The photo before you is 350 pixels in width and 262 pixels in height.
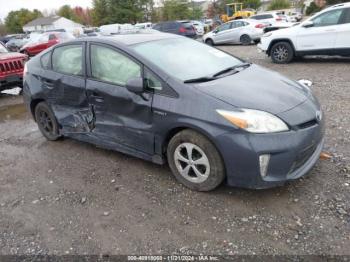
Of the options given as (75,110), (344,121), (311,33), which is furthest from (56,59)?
(311,33)

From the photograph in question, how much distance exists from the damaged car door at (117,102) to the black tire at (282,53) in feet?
25.4

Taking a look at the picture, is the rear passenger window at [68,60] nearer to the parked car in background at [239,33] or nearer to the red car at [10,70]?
the red car at [10,70]

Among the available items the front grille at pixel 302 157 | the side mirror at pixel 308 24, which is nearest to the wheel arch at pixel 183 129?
the front grille at pixel 302 157

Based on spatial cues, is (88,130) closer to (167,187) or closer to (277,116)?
(167,187)

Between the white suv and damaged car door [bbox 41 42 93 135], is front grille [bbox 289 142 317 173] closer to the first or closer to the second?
damaged car door [bbox 41 42 93 135]

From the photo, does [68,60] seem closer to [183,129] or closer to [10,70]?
[183,129]

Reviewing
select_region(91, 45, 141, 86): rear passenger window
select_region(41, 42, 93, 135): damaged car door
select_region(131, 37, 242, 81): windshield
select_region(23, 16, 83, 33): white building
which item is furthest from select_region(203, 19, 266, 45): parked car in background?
select_region(23, 16, 83, 33): white building

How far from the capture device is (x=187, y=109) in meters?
3.19

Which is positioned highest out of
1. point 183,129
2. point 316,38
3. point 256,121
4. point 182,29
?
point 182,29

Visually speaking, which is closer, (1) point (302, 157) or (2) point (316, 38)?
(1) point (302, 157)

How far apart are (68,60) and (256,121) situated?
2.77m

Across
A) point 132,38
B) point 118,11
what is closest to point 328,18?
point 132,38

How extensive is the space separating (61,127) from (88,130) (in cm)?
71

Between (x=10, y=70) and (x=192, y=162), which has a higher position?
(x=10, y=70)
